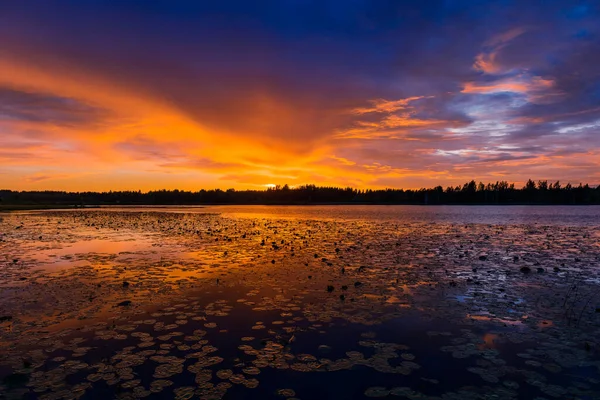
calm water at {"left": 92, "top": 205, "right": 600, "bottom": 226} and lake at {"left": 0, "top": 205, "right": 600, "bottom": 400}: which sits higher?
calm water at {"left": 92, "top": 205, "right": 600, "bottom": 226}

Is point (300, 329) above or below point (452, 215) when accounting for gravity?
below

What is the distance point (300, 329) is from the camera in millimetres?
8930

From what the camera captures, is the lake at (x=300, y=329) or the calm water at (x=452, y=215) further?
the calm water at (x=452, y=215)

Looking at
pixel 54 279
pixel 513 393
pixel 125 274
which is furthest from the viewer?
pixel 125 274

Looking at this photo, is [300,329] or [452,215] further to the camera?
[452,215]

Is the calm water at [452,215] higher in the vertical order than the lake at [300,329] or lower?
higher

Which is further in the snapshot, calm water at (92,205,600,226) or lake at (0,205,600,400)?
calm water at (92,205,600,226)

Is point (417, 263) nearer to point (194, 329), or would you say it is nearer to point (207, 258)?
point (207, 258)

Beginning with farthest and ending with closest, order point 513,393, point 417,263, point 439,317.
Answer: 1. point 417,263
2. point 439,317
3. point 513,393

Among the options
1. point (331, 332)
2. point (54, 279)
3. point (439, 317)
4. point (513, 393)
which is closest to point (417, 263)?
point (439, 317)

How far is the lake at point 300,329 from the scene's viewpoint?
627 cm

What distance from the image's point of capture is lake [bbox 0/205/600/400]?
20.6 ft

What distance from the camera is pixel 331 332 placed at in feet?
28.8

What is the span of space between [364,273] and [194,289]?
24.2ft
